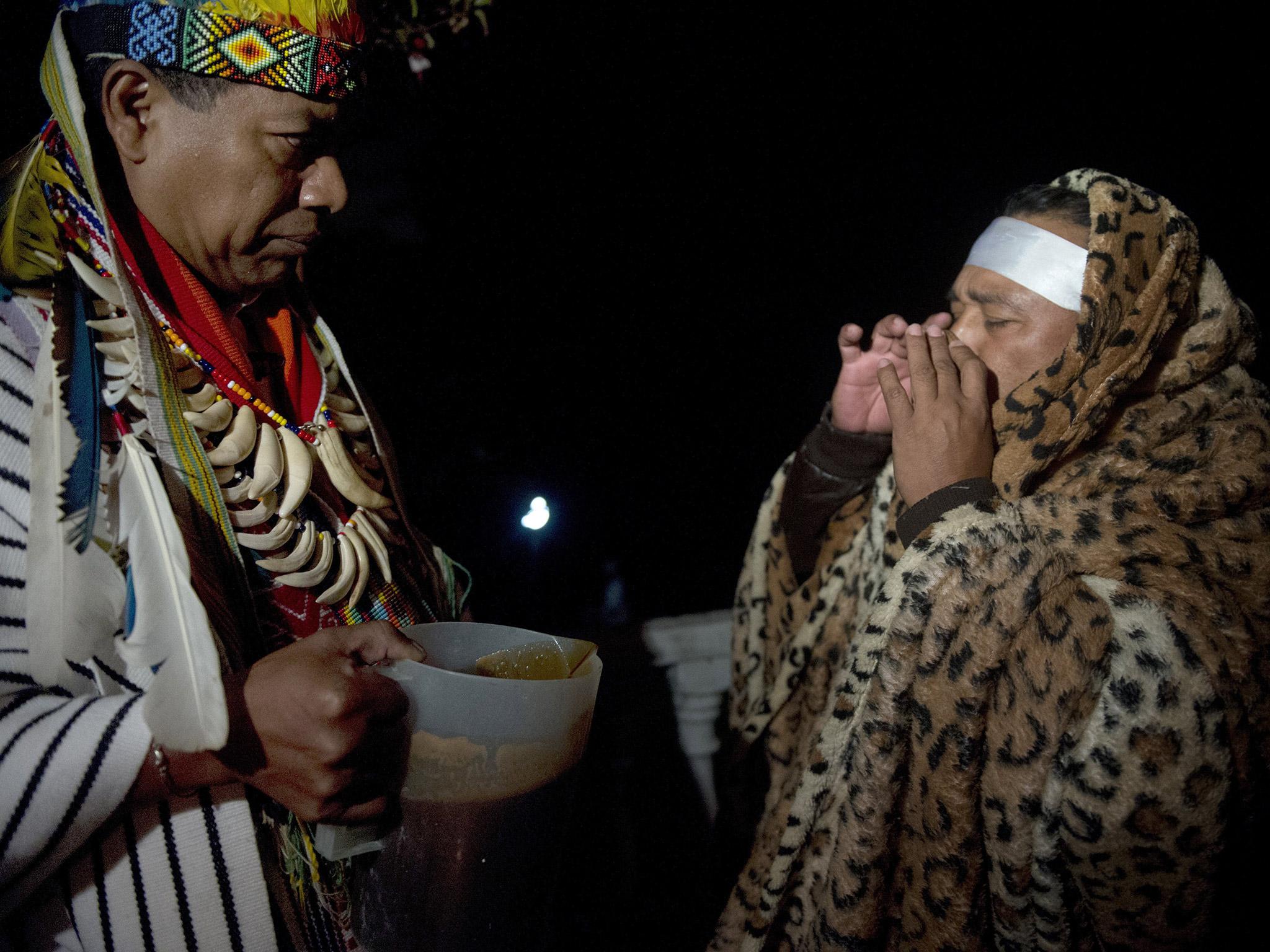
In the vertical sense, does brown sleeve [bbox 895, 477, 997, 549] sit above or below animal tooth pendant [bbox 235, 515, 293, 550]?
below

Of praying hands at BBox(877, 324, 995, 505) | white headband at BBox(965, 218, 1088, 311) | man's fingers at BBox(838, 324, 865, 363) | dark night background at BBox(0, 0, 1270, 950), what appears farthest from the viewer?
dark night background at BBox(0, 0, 1270, 950)

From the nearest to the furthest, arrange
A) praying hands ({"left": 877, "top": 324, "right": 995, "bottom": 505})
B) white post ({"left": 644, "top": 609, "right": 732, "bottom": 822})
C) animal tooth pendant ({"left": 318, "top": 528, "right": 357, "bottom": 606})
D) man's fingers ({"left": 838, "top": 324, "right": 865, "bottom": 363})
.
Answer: animal tooth pendant ({"left": 318, "top": 528, "right": 357, "bottom": 606}) < praying hands ({"left": 877, "top": 324, "right": 995, "bottom": 505}) < man's fingers ({"left": 838, "top": 324, "right": 865, "bottom": 363}) < white post ({"left": 644, "top": 609, "right": 732, "bottom": 822})

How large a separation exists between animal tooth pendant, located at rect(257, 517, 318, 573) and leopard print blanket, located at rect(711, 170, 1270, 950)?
1021 millimetres

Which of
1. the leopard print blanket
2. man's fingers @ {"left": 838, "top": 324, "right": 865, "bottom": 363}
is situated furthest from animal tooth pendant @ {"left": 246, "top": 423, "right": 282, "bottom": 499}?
man's fingers @ {"left": 838, "top": 324, "right": 865, "bottom": 363}

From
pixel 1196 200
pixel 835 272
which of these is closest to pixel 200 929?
pixel 835 272

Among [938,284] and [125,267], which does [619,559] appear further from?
[125,267]

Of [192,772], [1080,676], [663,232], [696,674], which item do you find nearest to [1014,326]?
[1080,676]

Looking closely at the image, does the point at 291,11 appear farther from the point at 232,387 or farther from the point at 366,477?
the point at 366,477

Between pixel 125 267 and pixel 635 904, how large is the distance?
2281mm

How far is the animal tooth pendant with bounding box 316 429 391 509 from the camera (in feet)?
3.53

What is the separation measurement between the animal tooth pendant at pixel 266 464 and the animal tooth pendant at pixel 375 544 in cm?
16

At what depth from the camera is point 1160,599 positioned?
3.47 feet

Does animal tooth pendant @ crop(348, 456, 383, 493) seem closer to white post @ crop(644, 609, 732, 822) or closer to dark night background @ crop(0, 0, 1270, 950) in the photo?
dark night background @ crop(0, 0, 1270, 950)

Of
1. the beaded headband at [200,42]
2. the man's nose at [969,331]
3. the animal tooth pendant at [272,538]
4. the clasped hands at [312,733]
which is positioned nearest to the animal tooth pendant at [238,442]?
the animal tooth pendant at [272,538]
